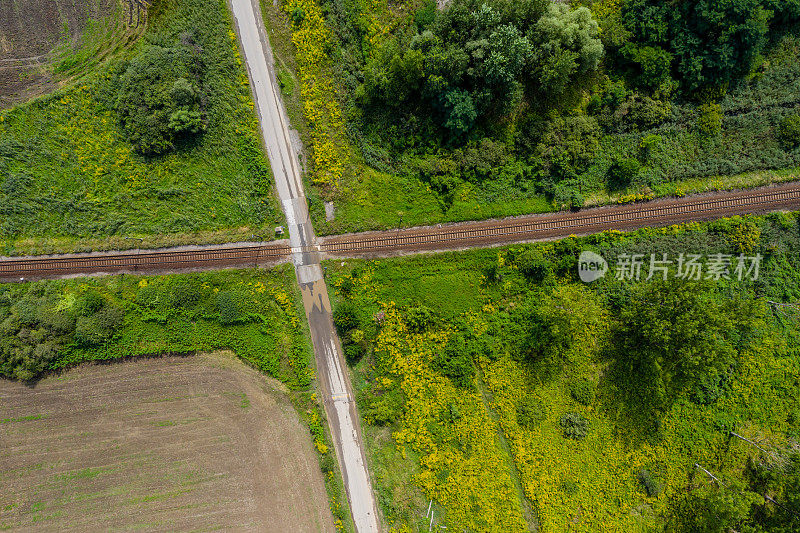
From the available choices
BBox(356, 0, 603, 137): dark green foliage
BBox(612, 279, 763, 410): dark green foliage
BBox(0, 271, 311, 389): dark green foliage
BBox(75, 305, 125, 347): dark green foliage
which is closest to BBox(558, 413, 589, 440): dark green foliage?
BBox(612, 279, 763, 410): dark green foliage

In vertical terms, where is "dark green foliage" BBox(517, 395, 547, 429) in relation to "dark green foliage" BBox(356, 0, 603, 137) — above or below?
below

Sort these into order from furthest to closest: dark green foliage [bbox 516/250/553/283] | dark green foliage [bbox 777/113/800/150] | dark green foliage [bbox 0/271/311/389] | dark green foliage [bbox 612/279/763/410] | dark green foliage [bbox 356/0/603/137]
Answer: dark green foliage [bbox 777/113/800/150] < dark green foliage [bbox 516/250/553/283] < dark green foliage [bbox 0/271/311/389] < dark green foliage [bbox 356/0/603/137] < dark green foliage [bbox 612/279/763/410]

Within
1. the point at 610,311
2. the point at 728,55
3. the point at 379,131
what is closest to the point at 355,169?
the point at 379,131

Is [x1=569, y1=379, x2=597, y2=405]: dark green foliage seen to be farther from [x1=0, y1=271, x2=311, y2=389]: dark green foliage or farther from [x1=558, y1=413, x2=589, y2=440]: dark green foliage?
[x1=0, y1=271, x2=311, y2=389]: dark green foliage

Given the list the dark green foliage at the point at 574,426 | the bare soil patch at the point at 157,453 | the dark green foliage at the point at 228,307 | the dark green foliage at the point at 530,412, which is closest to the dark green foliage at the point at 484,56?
the dark green foliage at the point at 228,307

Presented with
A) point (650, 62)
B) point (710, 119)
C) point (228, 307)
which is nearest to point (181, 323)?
point (228, 307)

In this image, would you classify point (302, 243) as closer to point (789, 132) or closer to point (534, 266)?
point (534, 266)

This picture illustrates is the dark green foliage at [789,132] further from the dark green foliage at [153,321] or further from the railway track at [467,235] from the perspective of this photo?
the dark green foliage at [153,321]
